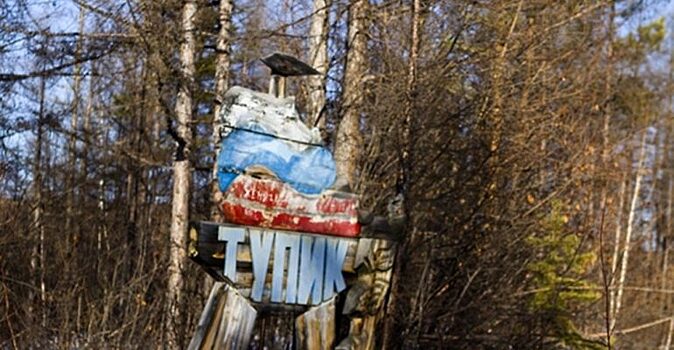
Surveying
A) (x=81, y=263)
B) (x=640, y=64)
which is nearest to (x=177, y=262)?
(x=81, y=263)

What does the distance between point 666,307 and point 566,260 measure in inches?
400

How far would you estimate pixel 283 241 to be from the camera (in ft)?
15.4

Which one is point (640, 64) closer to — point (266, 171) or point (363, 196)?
point (363, 196)

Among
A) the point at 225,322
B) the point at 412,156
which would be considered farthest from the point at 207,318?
the point at 412,156

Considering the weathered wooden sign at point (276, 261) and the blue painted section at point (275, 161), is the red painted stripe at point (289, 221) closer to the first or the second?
the weathered wooden sign at point (276, 261)

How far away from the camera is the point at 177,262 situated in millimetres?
9930

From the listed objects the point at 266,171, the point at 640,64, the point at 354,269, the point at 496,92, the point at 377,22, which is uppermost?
the point at 640,64

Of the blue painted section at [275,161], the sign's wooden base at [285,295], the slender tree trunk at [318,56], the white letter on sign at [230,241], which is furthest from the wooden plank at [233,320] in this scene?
the slender tree trunk at [318,56]

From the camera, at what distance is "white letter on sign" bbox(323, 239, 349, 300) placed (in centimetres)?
480

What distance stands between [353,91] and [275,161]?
158 inches

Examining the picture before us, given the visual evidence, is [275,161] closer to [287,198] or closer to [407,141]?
[287,198]

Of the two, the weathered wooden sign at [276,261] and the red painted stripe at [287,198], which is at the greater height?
the red painted stripe at [287,198]

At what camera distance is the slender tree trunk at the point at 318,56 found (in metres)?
8.70

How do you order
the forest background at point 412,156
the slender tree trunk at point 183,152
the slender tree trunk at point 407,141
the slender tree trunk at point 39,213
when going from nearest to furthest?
the slender tree trunk at point 407,141 → the forest background at point 412,156 → the slender tree trunk at point 183,152 → the slender tree trunk at point 39,213
